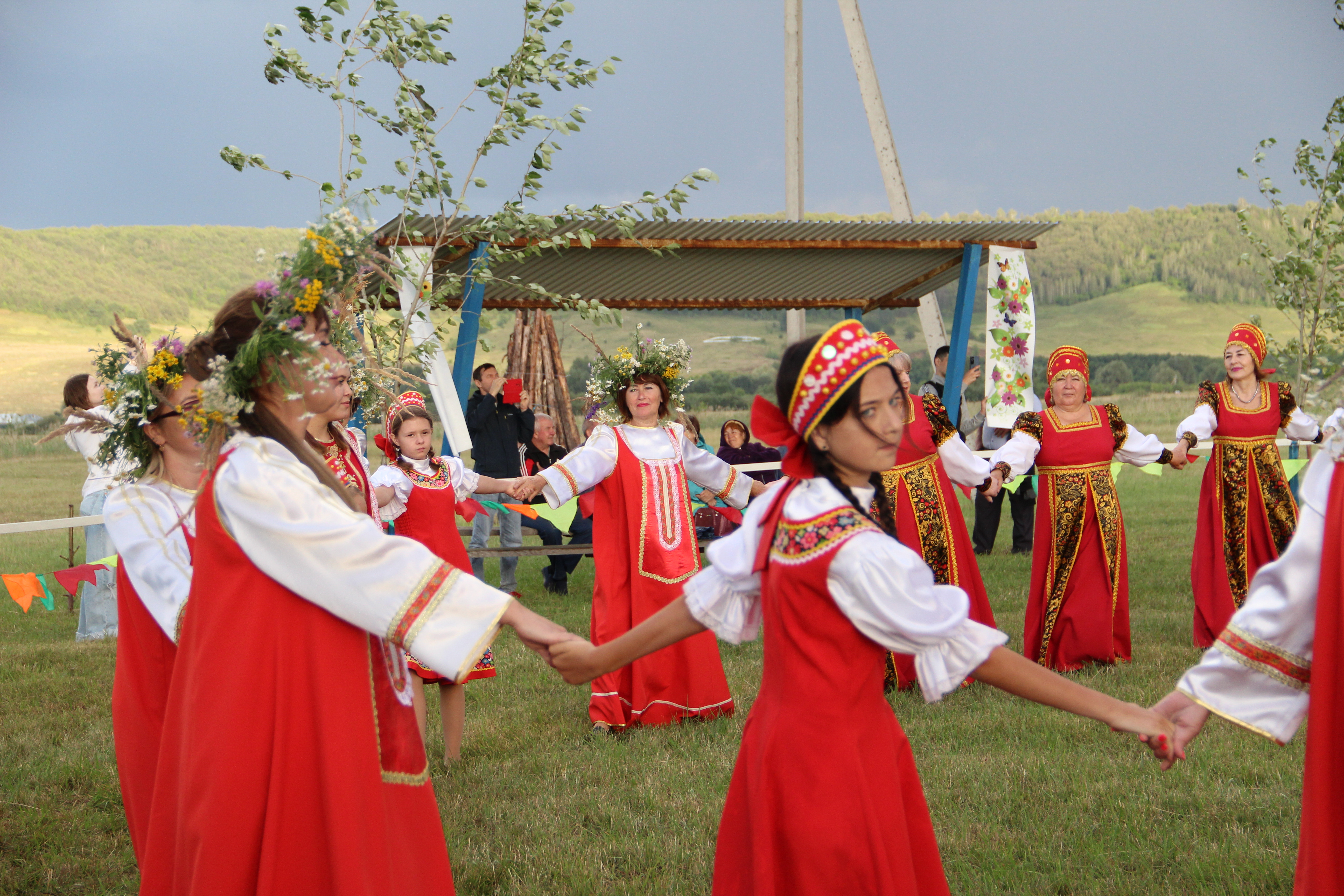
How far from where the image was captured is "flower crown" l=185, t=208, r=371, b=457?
2.37m

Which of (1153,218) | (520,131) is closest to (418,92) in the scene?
(520,131)

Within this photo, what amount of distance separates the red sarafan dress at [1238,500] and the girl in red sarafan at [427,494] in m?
4.69

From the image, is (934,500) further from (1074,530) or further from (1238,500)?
(1238,500)

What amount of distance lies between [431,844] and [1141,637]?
6.13 metres

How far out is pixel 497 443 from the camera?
1052 centimetres

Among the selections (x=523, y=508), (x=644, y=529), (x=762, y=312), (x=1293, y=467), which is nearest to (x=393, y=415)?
(x=644, y=529)

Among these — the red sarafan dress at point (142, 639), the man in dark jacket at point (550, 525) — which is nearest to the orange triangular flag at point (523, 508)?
the man in dark jacket at point (550, 525)

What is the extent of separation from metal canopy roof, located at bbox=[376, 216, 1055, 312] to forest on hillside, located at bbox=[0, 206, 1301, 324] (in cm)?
5239

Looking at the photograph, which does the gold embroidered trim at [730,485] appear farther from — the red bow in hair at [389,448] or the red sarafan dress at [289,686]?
the red sarafan dress at [289,686]

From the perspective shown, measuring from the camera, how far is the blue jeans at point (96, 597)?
8344mm

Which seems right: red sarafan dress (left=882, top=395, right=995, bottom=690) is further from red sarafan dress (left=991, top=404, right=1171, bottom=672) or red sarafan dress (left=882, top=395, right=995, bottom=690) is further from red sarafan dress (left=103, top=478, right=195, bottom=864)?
red sarafan dress (left=103, top=478, right=195, bottom=864)

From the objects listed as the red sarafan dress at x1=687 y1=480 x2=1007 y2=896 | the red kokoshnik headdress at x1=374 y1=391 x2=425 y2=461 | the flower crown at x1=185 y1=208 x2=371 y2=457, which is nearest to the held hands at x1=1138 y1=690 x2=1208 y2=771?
the red sarafan dress at x1=687 y1=480 x2=1007 y2=896

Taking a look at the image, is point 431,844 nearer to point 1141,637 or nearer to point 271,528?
point 271,528

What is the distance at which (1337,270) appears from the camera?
8.88m
